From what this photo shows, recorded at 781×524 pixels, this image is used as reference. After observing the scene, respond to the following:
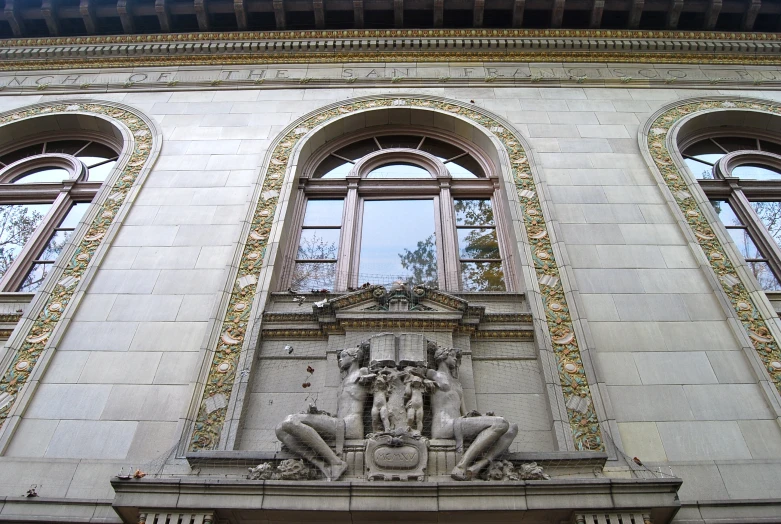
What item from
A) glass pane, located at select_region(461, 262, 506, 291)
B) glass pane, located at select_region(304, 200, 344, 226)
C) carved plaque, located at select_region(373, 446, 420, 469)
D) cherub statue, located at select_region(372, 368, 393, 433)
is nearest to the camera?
carved plaque, located at select_region(373, 446, 420, 469)

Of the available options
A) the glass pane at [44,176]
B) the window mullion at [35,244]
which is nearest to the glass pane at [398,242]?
the window mullion at [35,244]

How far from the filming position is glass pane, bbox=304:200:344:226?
35.4 feet

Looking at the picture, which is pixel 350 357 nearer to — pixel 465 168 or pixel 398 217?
pixel 398 217

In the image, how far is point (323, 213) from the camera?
10984mm

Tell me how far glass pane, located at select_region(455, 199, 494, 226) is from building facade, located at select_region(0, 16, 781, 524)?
0.05 meters

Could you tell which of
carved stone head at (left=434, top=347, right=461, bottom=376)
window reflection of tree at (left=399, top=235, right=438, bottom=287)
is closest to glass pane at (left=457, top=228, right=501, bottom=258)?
window reflection of tree at (left=399, top=235, right=438, bottom=287)

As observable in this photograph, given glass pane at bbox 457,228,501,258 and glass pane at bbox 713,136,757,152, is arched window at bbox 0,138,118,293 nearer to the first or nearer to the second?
glass pane at bbox 457,228,501,258

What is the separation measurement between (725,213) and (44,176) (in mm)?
12586

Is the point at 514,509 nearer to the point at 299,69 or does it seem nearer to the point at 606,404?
the point at 606,404

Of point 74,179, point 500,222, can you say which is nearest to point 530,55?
point 500,222

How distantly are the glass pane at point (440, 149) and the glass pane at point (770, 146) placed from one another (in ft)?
19.8

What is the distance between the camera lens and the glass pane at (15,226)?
33.1 feet

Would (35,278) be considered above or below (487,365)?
above

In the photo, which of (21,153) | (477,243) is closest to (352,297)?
(477,243)
